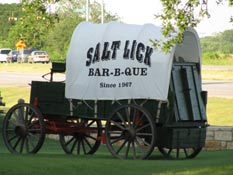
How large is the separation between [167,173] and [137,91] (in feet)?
11.4

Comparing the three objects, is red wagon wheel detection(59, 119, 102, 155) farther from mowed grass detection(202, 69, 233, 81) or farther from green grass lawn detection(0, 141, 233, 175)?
mowed grass detection(202, 69, 233, 81)

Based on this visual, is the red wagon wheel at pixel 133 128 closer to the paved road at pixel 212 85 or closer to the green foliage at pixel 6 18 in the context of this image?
the paved road at pixel 212 85

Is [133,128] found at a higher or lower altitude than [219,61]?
higher

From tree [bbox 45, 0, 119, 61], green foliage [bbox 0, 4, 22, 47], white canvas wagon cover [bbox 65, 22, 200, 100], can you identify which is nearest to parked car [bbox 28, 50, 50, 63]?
tree [bbox 45, 0, 119, 61]

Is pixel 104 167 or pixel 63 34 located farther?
pixel 63 34

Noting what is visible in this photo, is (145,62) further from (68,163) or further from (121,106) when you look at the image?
(68,163)

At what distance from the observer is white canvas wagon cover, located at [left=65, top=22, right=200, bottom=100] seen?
16.7 m

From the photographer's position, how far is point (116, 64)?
673 inches

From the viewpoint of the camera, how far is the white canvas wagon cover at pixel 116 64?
16.7m

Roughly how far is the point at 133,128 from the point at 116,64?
4.33 feet

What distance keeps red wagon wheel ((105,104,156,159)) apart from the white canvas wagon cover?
47cm

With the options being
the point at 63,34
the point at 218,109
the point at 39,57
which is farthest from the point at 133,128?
the point at 63,34

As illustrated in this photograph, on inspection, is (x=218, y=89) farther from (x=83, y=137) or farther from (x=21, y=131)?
(x=21, y=131)

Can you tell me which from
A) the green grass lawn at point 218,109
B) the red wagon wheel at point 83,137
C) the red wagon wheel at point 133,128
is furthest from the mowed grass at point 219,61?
the red wagon wheel at point 133,128
